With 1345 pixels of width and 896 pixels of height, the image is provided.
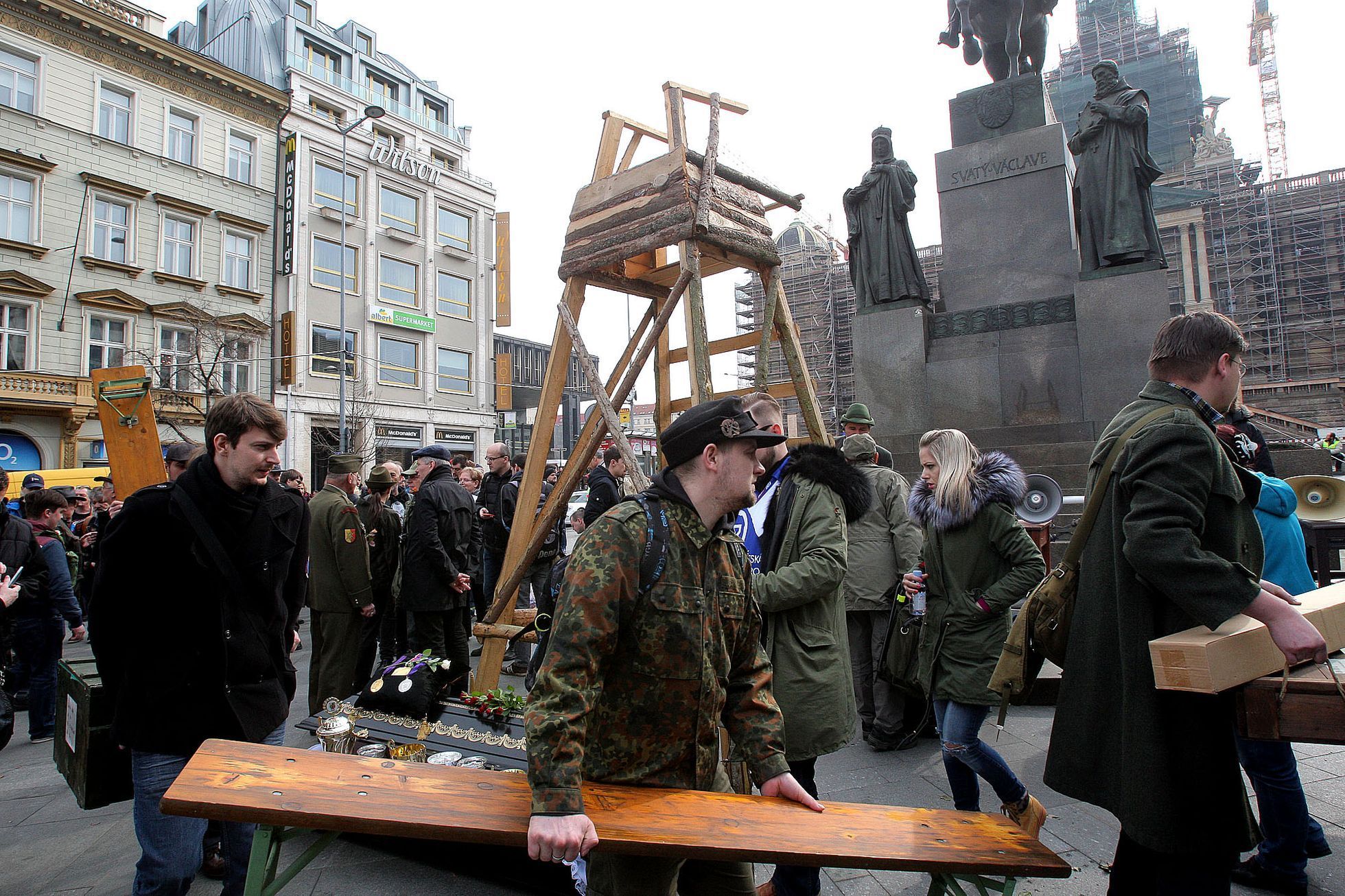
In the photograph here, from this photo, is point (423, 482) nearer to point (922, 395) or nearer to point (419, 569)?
point (419, 569)

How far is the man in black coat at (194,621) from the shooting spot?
100 inches

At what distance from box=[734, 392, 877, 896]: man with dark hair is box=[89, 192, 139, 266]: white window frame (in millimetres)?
29545

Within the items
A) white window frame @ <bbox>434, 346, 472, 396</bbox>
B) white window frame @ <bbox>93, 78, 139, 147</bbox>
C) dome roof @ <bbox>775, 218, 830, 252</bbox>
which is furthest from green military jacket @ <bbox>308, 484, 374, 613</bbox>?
dome roof @ <bbox>775, 218, 830, 252</bbox>

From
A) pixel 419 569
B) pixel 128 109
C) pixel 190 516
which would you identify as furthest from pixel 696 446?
pixel 128 109

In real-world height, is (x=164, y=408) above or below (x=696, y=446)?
above

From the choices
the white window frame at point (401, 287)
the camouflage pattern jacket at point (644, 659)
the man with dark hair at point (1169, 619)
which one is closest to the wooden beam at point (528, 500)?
the camouflage pattern jacket at point (644, 659)

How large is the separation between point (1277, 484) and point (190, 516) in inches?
175

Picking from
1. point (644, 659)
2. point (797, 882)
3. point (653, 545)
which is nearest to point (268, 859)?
point (644, 659)

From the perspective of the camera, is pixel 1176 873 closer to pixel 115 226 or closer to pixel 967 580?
pixel 967 580

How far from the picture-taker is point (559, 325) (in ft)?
15.8

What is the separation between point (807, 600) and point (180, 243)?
3128 centimetres

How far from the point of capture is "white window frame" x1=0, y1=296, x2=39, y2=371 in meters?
23.0

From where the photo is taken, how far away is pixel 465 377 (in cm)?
3725

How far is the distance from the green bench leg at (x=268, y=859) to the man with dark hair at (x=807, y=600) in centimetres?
160
